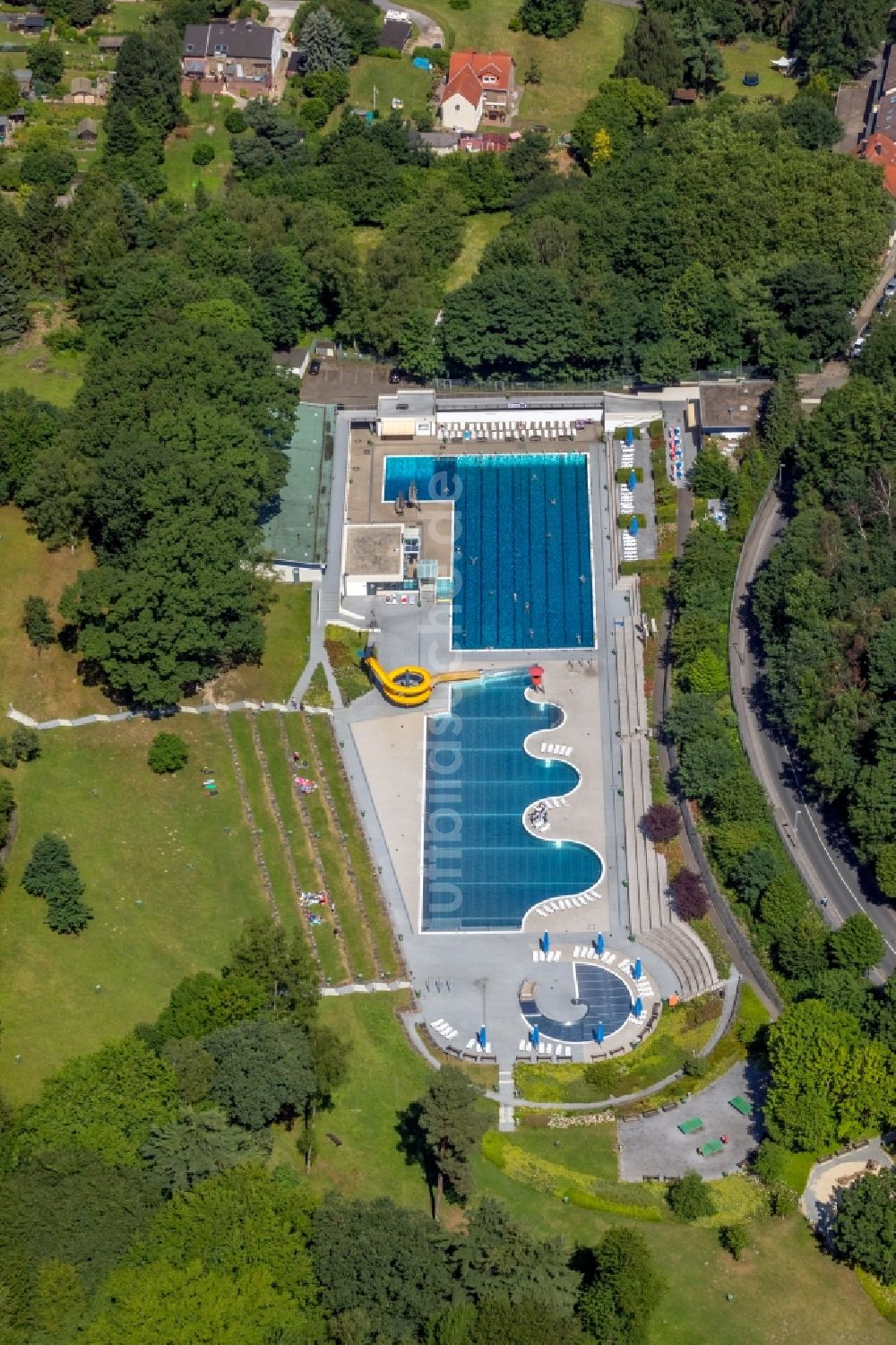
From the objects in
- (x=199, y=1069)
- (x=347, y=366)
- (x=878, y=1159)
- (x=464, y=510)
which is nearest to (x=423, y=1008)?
(x=199, y=1069)

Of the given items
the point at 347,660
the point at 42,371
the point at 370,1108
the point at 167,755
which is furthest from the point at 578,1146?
the point at 42,371

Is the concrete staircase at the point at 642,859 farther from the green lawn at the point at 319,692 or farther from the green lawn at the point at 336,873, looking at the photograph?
the green lawn at the point at 319,692

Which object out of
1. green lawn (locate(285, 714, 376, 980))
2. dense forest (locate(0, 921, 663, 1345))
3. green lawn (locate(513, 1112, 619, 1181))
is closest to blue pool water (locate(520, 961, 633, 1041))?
green lawn (locate(513, 1112, 619, 1181))

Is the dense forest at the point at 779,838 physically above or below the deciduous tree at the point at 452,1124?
above

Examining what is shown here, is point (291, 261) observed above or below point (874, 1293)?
above

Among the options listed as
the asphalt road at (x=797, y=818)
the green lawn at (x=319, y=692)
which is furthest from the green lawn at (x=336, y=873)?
the asphalt road at (x=797, y=818)

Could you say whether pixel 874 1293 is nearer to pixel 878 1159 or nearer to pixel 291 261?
pixel 878 1159
